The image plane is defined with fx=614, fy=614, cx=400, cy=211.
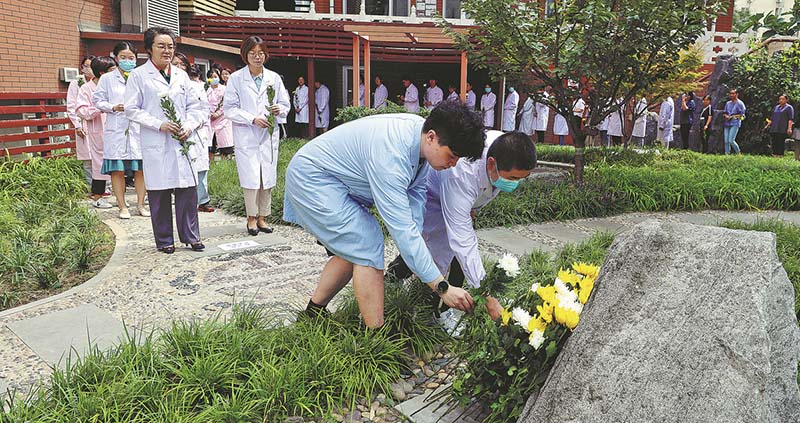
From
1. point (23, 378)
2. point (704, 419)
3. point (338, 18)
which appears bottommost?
point (23, 378)

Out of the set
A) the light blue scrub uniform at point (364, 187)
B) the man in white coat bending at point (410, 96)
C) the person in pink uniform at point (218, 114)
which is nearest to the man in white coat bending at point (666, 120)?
the man in white coat bending at point (410, 96)

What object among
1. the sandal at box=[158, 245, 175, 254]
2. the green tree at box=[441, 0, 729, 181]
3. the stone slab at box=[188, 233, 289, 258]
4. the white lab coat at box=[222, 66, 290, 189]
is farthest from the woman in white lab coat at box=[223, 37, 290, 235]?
the green tree at box=[441, 0, 729, 181]

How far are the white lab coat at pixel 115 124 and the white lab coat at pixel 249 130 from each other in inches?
59.7

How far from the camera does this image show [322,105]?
19500mm

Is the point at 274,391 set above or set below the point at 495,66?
below

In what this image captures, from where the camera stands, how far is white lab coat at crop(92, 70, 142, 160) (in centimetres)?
684

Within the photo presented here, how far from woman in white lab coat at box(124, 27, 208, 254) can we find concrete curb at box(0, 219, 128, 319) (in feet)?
1.27

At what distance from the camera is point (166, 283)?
15.5 feet

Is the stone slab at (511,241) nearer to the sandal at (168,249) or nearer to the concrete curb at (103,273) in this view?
the sandal at (168,249)

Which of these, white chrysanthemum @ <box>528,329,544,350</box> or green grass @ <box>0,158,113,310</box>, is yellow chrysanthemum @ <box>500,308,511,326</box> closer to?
white chrysanthemum @ <box>528,329,544,350</box>

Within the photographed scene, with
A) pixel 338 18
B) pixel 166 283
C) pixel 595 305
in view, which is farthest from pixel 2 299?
pixel 338 18

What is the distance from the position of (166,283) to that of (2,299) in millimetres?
1072

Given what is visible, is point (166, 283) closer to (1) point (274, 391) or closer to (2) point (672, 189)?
(1) point (274, 391)

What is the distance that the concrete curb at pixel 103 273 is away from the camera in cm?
412
